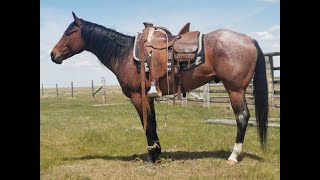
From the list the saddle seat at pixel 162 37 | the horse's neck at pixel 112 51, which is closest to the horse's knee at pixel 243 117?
the saddle seat at pixel 162 37

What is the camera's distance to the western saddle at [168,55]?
5.75m

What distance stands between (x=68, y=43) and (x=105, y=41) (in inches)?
27.7

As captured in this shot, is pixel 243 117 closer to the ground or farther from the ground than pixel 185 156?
farther from the ground

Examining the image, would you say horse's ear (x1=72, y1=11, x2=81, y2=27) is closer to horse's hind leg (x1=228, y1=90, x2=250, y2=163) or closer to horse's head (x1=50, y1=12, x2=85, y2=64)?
horse's head (x1=50, y1=12, x2=85, y2=64)

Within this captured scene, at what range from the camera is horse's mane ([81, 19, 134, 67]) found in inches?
247

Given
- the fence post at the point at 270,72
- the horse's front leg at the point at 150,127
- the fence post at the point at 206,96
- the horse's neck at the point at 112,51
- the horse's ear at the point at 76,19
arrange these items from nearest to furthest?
the horse's front leg at the point at 150,127
the horse's neck at the point at 112,51
the horse's ear at the point at 76,19
the fence post at the point at 270,72
the fence post at the point at 206,96

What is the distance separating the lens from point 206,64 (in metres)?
5.77

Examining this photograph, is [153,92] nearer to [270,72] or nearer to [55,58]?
[55,58]

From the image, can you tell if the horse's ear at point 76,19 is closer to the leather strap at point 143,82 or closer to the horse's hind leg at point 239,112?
the leather strap at point 143,82

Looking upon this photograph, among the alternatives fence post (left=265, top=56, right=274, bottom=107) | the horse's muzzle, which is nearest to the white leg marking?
the horse's muzzle

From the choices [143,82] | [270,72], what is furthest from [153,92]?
[270,72]

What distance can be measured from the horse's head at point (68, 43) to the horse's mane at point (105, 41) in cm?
11
